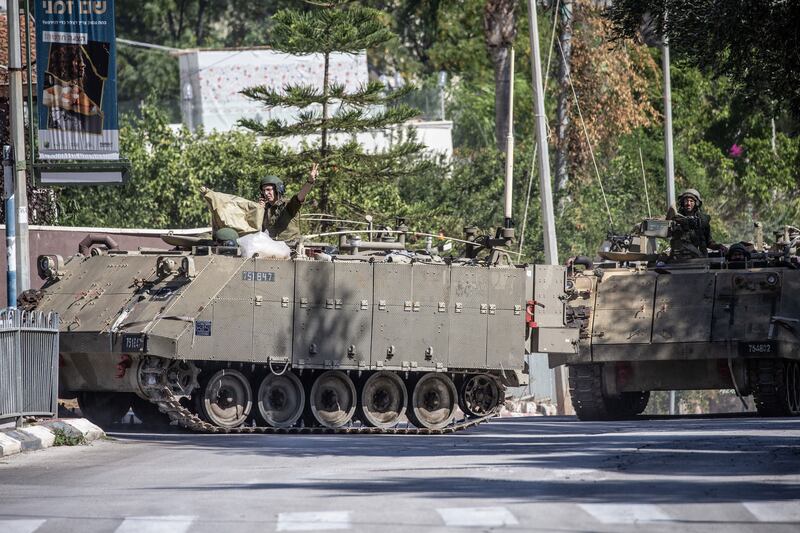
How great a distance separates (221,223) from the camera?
24000 millimetres

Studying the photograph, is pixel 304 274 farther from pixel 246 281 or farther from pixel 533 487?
pixel 533 487

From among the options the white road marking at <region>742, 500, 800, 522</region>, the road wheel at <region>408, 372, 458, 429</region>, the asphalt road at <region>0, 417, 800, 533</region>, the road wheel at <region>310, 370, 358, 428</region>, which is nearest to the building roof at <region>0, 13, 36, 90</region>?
the road wheel at <region>310, 370, 358, 428</region>

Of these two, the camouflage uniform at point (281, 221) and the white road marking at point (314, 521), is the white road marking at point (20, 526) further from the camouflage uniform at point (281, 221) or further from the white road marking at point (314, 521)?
the camouflage uniform at point (281, 221)

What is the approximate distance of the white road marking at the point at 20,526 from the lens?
1187 cm

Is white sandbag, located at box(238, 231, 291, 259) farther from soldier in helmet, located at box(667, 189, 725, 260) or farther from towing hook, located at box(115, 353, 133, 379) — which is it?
soldier in helmet, located at box(667, 189, 725, 260)

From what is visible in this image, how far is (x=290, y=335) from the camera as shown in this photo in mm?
22938

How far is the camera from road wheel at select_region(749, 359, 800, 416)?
2559cm

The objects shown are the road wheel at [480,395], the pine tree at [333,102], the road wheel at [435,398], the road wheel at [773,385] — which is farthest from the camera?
the pine tree at [333,102]

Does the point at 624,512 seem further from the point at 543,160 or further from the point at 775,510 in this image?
the point at 543,160

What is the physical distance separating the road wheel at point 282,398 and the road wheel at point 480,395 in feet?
7.90

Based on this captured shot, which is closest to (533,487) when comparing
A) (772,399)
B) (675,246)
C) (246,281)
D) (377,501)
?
(377,501)

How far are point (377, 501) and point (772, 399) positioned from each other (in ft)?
46.0

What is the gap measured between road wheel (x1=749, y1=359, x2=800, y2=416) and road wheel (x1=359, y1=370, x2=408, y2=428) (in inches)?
223

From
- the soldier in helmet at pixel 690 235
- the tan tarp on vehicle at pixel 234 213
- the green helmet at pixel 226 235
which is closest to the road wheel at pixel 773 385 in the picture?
the soldier in helmet at pixel 690 235
